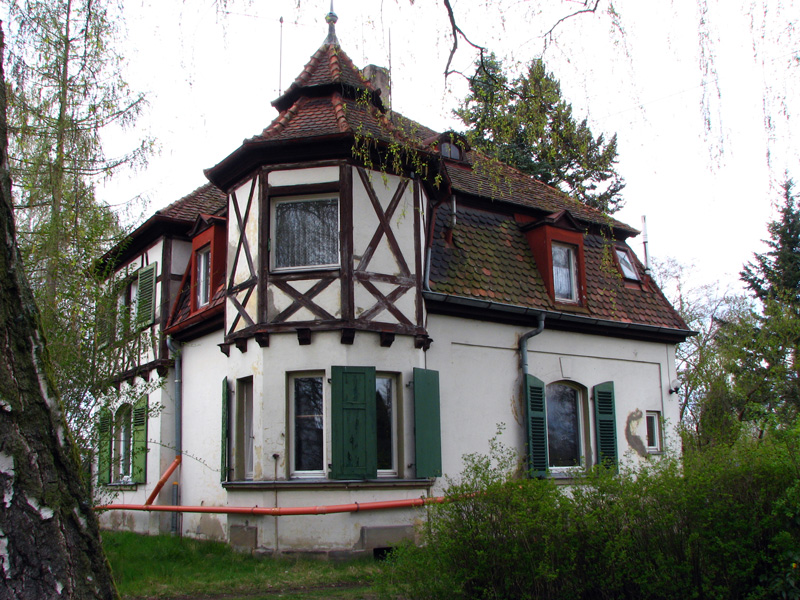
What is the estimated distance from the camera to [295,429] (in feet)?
36.6

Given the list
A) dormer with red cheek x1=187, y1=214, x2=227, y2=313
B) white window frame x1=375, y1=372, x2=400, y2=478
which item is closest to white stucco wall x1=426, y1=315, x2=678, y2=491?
white window frame x1=375, y1=372, x2=400, y2=478

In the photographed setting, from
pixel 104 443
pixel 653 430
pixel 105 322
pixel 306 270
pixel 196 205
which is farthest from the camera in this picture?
pixel 196 205

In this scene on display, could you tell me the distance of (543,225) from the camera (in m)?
14.2

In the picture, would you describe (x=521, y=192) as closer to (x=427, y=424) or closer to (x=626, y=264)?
(x=626, y=264)

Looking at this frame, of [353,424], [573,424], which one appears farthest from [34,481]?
[573,424]

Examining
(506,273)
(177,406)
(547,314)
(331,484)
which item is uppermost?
(506,273)

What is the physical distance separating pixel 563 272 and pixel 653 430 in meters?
3.82

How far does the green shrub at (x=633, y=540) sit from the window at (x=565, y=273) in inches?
321

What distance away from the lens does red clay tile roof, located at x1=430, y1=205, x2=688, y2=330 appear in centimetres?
1286

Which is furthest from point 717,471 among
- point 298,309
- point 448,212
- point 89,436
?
point 448,212

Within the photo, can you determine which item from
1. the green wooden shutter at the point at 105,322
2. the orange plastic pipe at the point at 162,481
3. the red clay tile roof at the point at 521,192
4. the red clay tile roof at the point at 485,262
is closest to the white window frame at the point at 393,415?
the red clay tile roof at the point at 485,262

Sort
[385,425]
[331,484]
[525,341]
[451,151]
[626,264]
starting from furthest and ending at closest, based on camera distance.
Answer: [626,264], [451,151], [525,341], [385,425], [331,484]

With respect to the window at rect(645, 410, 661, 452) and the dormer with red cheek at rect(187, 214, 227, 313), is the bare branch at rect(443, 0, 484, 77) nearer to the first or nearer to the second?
the dormer with red cheek at rect(187, 214, 227, 313)

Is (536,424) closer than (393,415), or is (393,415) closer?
(393,415)
